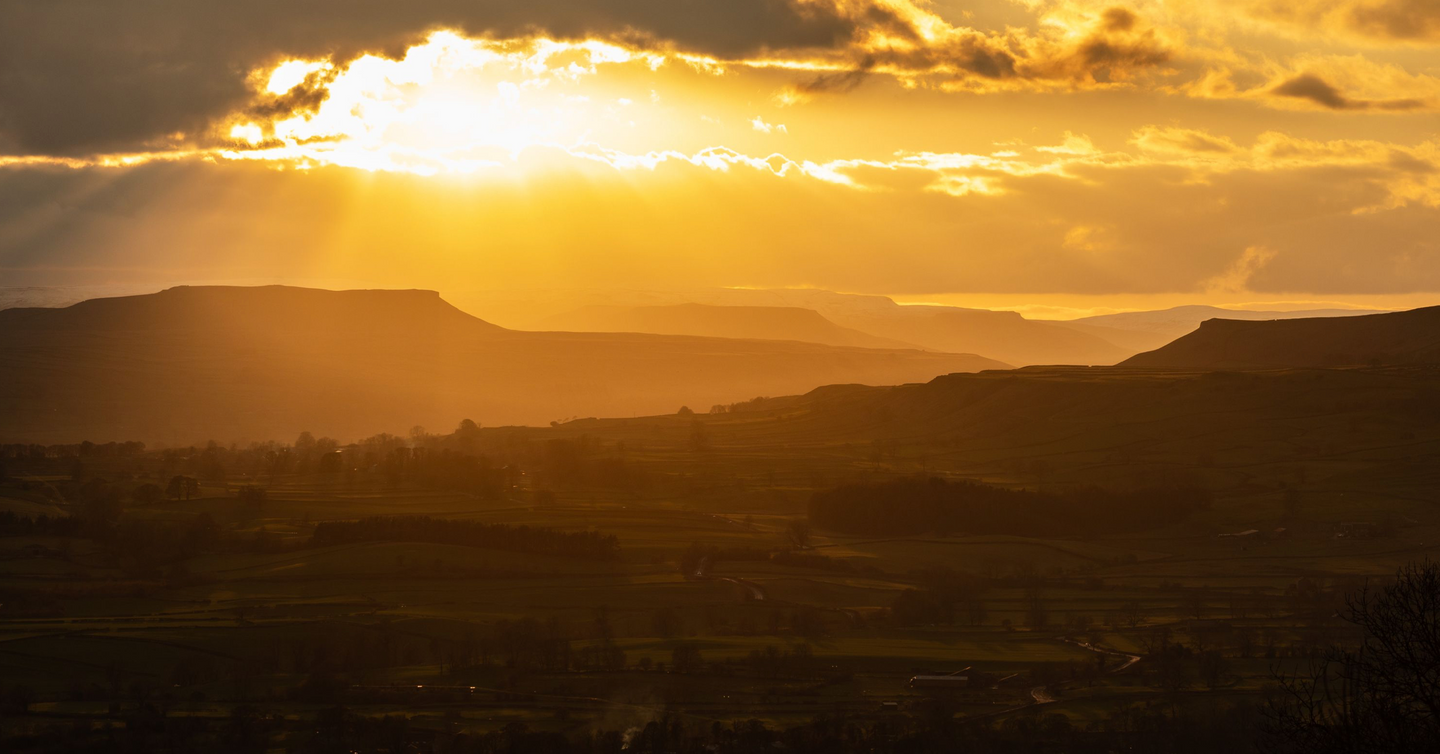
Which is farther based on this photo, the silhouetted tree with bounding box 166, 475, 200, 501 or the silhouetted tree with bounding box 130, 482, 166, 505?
the silhouetted tree with bounding box 166, 475, 200, 501

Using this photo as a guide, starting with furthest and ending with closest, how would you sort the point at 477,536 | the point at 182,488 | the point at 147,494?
the point at 182,488
the point at 147,494
the point at 477,536

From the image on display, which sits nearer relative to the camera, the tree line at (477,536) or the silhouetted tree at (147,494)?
the tree line at (477,536)

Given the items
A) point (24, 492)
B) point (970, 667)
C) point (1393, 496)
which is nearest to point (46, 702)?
point (970, 667)

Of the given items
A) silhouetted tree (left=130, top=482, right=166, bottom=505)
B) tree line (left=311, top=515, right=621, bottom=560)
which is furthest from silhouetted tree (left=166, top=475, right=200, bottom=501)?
tree line (left=311, top=515, right=621, bottom=560)

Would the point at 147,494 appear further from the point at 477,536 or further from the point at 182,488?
the point at 477,536

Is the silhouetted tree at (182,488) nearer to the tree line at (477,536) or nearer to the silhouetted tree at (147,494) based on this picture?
the silhouetted tree at (147,494)

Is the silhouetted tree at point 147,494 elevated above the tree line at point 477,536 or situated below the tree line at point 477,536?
above

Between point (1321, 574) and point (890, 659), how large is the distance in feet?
150

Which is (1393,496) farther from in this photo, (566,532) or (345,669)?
(345,669)

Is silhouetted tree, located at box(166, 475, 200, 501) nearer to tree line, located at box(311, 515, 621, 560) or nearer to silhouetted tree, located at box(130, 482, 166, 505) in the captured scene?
silhouetted tree, located at box(130, 482, 166, 505)

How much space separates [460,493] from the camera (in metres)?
138

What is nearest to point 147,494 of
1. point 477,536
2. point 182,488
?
point 182,488

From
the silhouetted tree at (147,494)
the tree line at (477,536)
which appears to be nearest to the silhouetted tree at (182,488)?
the silhouetted tree at (147,494)

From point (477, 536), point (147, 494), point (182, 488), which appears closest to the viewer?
point (477, 536)
